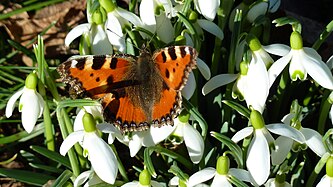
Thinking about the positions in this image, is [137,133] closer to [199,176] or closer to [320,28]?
[199,176]

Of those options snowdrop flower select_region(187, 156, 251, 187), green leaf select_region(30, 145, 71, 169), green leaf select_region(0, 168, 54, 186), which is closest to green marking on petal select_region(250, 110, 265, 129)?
snowdrop flower select_region(187, 156, 251, 187)

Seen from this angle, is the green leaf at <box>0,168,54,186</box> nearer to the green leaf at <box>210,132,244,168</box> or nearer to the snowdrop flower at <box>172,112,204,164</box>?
the snowdrop flower at <box>172,112,204,164</box>

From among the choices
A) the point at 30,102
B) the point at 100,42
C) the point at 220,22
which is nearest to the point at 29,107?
the point at 30,102

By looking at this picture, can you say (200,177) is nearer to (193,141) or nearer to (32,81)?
(193,141)

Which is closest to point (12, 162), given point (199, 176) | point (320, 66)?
point (199, 176)

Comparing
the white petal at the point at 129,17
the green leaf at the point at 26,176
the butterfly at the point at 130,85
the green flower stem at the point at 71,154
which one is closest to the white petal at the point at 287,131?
the butterfly at the point at 130,85

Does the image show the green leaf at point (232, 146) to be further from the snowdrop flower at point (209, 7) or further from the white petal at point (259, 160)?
the snowdrop flower at point (209, 7)
